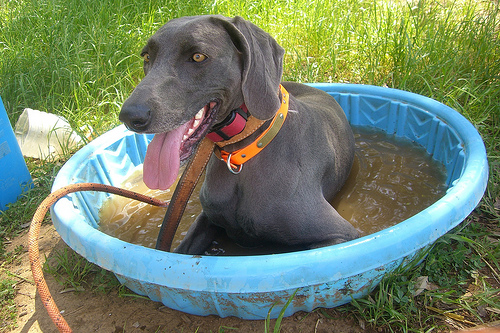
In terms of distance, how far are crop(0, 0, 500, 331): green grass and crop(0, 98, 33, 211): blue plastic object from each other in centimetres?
10

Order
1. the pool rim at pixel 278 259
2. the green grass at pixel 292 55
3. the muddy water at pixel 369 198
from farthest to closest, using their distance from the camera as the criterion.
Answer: the green grass at pixel 292 55 < the muddy water at pixel 369 198 < the pool rim at pixel 278 259

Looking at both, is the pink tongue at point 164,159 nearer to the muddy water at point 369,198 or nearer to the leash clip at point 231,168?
the leash clip at point 231,168

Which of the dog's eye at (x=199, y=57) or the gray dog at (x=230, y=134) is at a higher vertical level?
the dog's eye at (x=199, y=57)

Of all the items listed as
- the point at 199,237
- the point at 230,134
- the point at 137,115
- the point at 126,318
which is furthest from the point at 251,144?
the point at 126,318

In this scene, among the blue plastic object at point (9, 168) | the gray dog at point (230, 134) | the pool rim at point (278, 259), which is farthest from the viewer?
the blue plastic object at point (9, 168)

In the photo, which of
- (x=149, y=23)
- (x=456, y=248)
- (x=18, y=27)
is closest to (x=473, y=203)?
(x=456, y=248)

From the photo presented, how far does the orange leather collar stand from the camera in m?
1.94

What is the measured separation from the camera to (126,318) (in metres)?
2.02

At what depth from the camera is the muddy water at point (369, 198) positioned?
2.54m

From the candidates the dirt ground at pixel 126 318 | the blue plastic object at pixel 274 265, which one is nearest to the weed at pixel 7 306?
the dirt ground at pixel 126 318

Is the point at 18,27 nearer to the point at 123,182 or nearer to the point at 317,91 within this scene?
the point at 123,182

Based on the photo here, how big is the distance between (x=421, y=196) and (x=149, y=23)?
310 centimetres

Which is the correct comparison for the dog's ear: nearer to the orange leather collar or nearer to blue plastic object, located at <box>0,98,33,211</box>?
the orange leather collar

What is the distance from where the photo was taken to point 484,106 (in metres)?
3.13
